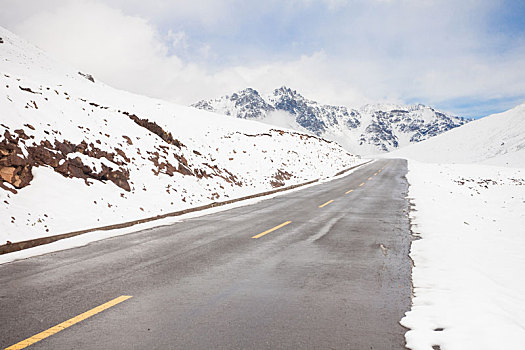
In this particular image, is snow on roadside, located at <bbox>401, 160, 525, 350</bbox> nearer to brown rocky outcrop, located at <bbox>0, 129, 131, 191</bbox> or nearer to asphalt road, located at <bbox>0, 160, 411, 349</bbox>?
asphalt road, located at <bbox>0, 160, 411, 349</bbox>

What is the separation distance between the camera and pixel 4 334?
3.62 meters

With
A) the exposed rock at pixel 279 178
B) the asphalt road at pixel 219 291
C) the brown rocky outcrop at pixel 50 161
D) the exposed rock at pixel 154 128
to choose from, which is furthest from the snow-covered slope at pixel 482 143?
the asphalt road at pixel 219 291

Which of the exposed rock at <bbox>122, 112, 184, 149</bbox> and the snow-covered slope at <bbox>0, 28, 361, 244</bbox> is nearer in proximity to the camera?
the snow-covered slope at <bbox>0, 28, 361, 244</bbox>

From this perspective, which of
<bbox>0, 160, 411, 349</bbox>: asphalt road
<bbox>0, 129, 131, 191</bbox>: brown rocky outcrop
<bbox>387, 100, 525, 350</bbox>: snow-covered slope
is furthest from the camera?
<bbox>0, 129, 131, 191</bbox>: brown rocky outcrop

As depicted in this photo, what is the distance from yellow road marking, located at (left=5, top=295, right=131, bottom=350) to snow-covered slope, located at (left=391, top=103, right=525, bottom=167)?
7324 cm

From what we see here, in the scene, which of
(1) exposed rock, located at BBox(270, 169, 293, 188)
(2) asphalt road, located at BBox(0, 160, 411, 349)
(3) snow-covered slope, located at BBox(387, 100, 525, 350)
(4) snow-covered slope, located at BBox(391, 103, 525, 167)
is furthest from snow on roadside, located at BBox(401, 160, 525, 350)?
(4) snow-covered slope, located at BBox(391, 103, 525, 167)

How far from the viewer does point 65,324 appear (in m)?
3.86

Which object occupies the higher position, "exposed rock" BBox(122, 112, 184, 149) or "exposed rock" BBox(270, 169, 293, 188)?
"exposed rock" BBox(122, 112, 184, 149)

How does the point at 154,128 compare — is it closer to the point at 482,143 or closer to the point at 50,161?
the point at 50,161

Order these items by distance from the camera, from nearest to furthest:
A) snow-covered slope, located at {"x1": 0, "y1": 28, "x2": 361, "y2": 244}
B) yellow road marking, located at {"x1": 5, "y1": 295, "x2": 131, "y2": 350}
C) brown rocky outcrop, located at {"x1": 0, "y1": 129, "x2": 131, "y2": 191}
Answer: yellow road marking, located at {"x1": 5, "y1": 295, "x2": 131, "y2": 350}
snow-covered slope, located at {"x1": 0, "y1": 28, "x2": 361, "y2": 244}
brown rocky outcrop, located at {"x1": 0, "y1": 129, "x2": 131, "y2": 191}

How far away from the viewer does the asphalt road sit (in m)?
3.63

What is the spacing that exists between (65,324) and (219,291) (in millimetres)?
1916

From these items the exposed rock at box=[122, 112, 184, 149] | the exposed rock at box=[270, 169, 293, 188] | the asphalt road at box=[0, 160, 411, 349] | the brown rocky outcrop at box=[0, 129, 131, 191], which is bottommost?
the asphalt road at box=[0, 160, 411, 349]

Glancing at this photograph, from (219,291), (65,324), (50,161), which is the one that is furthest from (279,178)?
(65,324)
